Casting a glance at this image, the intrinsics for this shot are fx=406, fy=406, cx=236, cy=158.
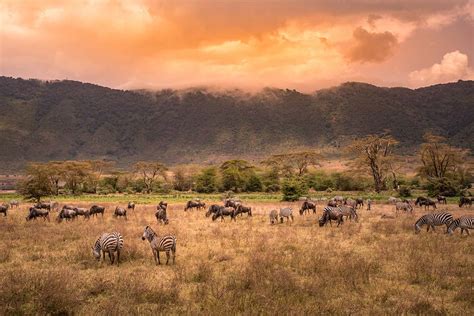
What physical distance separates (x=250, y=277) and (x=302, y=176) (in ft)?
270

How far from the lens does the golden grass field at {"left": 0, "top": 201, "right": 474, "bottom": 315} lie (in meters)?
10.9

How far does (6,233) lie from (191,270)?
16.0 meters

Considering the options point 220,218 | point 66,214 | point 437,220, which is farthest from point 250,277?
point 66,214

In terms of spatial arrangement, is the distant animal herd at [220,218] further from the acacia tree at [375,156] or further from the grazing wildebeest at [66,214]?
the acacia tree at [375,156]

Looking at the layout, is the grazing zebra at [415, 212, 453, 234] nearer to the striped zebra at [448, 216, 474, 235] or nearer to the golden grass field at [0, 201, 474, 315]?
the striped zebra at [448, 216, 474, 235]

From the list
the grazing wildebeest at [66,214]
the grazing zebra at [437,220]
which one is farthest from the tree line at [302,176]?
the grazing zebra at [437,220]

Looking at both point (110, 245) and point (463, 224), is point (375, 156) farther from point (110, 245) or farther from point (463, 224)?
point (110, 245)

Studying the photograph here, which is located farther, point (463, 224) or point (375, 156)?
point (375, 156)

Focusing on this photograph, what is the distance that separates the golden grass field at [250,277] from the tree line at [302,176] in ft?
142

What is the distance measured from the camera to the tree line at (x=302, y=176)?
71.5 metres

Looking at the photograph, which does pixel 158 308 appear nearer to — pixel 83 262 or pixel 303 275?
pixel 303 275

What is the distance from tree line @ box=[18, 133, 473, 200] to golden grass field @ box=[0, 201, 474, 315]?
142 feet

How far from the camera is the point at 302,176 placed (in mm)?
94375

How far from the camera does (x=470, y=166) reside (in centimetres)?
8288
